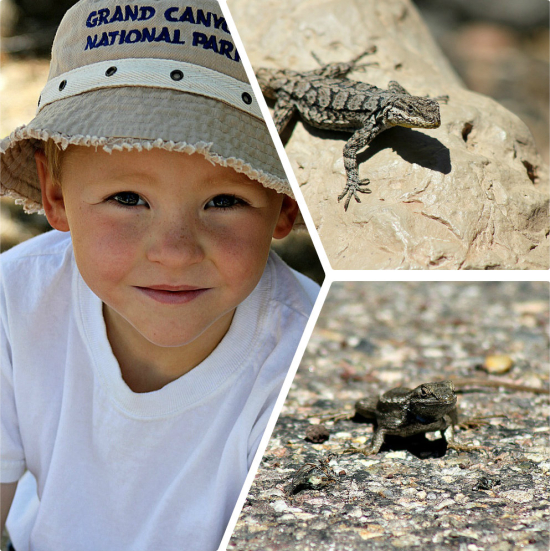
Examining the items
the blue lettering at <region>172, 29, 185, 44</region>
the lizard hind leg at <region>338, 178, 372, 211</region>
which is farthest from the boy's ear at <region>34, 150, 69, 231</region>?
the lizard hind leg at <region>338, 178, 372, 211</region>

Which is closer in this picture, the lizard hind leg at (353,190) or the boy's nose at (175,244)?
the boy's nose at (175,244)

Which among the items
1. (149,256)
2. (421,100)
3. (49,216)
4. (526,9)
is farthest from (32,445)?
(526,9)

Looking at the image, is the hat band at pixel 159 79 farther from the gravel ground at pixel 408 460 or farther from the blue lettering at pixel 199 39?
the gravel ground at pixel 408 460

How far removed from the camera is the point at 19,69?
3234mm

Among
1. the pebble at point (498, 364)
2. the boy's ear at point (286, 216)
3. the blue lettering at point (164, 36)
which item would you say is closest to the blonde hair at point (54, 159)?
the blue lettering at point (164, 36)

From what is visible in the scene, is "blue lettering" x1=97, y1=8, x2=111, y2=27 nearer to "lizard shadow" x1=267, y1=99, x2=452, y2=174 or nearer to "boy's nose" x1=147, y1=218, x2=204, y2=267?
"boy's nose" x1=147, y1=218, x2=204, y2=267

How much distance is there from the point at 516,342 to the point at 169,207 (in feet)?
3.88

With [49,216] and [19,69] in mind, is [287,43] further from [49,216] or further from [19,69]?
[19,69]

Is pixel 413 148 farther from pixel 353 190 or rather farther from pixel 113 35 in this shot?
pixel 113 35

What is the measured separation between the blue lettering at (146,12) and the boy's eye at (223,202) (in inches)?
11.0

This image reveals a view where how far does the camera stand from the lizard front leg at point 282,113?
1446 millimetres

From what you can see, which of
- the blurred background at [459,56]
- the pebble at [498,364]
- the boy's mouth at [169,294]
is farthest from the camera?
the blurred background at [459,56]

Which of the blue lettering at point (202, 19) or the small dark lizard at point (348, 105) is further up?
the small dark lizard at point (348, 105)

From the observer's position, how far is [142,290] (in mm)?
1051
